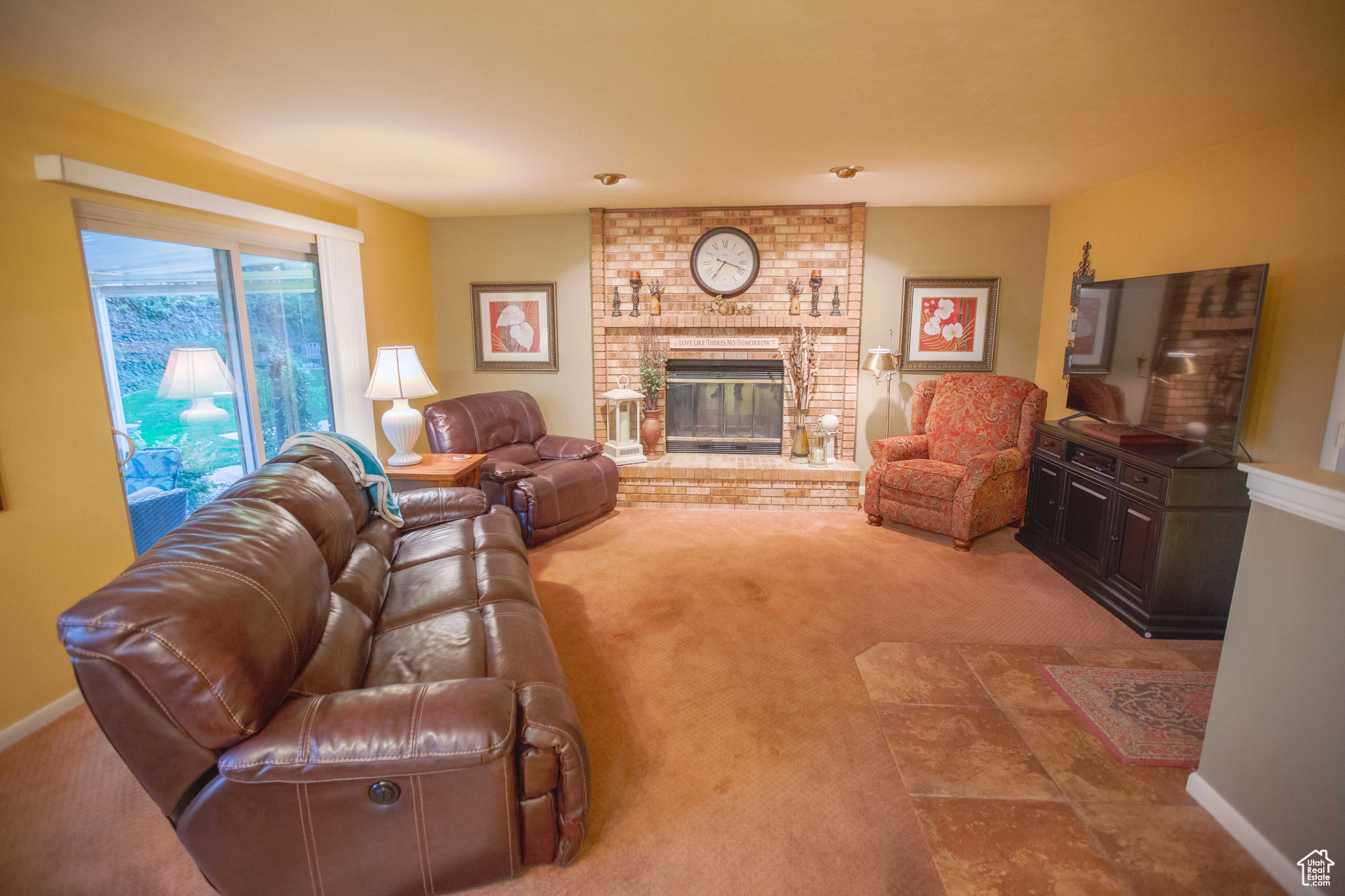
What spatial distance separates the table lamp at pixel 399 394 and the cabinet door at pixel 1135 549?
12.9ft

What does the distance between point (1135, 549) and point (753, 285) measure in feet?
10.5

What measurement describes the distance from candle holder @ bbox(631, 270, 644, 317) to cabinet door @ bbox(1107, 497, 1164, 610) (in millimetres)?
3574

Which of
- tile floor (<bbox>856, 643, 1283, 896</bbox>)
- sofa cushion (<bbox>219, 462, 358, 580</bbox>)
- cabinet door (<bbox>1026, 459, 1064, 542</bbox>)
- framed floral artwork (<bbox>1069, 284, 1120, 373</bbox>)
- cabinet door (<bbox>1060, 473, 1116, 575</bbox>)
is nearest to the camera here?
tile floor (<bbox>856, 643, 1283, 896</bbox>)

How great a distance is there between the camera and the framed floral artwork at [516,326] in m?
5.32

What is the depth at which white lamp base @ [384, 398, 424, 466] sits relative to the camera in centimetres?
382

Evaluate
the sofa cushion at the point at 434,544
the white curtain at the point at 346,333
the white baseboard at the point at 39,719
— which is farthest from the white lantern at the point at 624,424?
the white baseboard at the point at 39,719

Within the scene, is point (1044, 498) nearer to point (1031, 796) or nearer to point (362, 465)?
point (1031, 796)

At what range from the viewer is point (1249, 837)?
5.66 feet

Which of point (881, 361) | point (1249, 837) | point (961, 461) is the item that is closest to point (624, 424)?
point (881, 361)

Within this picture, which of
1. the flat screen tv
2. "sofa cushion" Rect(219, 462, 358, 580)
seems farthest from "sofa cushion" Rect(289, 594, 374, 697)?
the flat screen tv

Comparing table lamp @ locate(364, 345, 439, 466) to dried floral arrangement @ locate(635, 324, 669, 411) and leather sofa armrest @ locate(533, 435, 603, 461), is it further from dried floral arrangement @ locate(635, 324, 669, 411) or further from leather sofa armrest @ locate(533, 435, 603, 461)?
dried floral arrangement @ locate(635, 324, 669, 411)


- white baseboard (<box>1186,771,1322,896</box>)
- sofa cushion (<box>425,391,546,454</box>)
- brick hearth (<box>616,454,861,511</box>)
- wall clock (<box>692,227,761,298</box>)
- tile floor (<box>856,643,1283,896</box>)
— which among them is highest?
wall clock (<box>692,227,761,298</box>)

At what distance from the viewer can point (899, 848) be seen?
68.7 inches

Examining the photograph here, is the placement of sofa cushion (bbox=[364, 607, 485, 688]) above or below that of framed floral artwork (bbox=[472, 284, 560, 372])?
below
